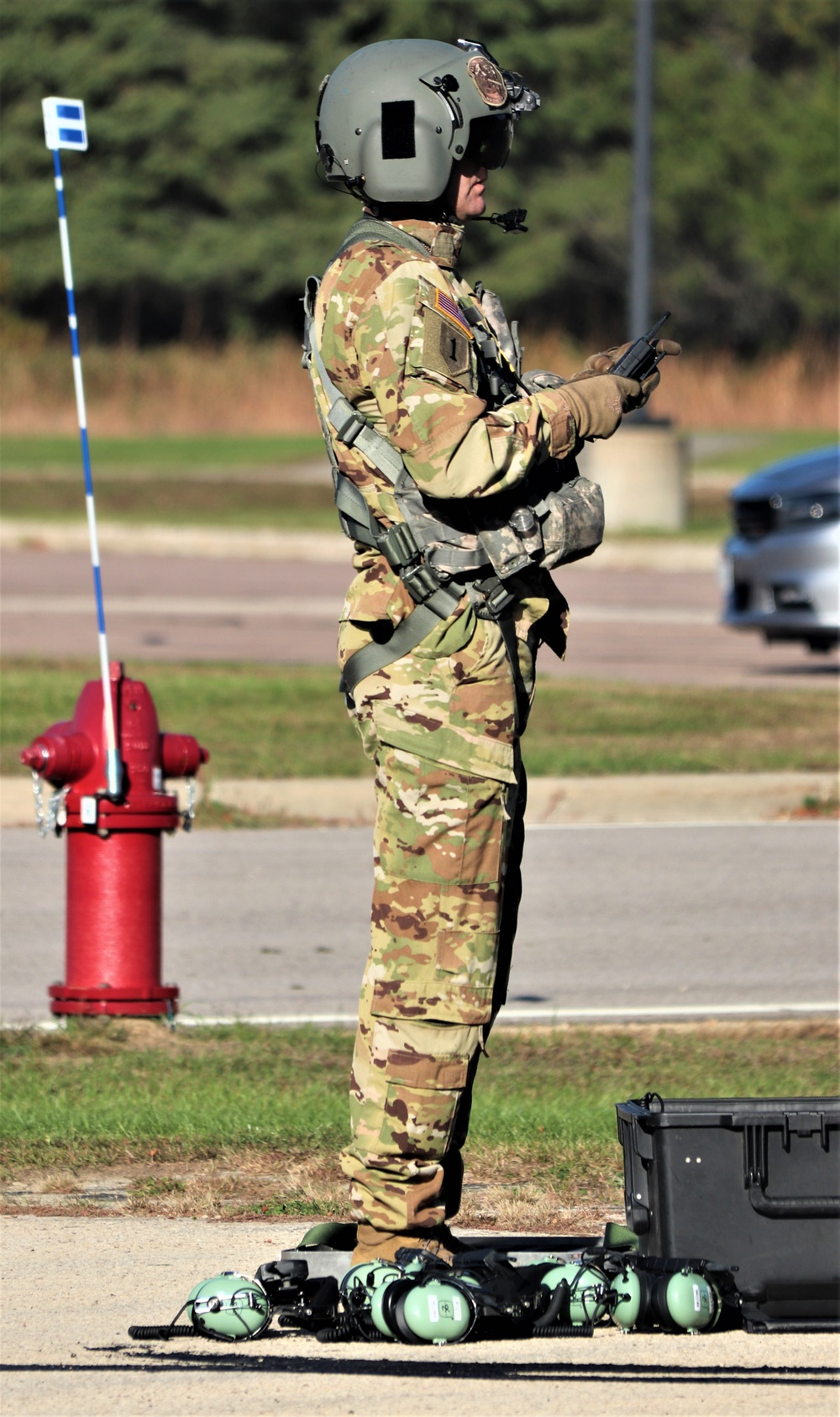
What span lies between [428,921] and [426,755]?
277 mm

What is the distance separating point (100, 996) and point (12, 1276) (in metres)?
2.26

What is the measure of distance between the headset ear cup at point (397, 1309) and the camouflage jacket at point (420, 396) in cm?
111

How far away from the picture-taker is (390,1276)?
3.90 m

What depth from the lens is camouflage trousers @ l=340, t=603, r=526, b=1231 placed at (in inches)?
155

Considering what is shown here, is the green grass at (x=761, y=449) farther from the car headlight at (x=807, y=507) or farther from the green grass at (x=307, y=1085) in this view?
the green grass at (x=307, y=1085)

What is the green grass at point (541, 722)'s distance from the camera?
10586 millimetres

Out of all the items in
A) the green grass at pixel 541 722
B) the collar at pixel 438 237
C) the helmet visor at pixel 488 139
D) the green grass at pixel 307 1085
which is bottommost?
the green grass at pixel 307 1085

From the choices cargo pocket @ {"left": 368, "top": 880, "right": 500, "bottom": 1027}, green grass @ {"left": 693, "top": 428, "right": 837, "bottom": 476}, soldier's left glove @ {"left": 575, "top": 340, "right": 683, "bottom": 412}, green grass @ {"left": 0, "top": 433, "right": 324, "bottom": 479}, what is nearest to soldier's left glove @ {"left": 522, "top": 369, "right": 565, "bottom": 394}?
soldier's left glove @ {"left": 575, "top": 340, "right": 683, "bottom": 412}

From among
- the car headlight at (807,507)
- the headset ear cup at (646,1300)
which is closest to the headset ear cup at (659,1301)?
the headset ear cup at (646,1300)

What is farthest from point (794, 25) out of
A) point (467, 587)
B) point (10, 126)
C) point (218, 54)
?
point (467, 587)

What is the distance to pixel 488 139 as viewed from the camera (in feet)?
13.5

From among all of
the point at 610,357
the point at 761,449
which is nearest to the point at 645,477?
the point at 761,449

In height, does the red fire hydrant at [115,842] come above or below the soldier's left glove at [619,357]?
below

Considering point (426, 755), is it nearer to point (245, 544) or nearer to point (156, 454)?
point (245, 544)
